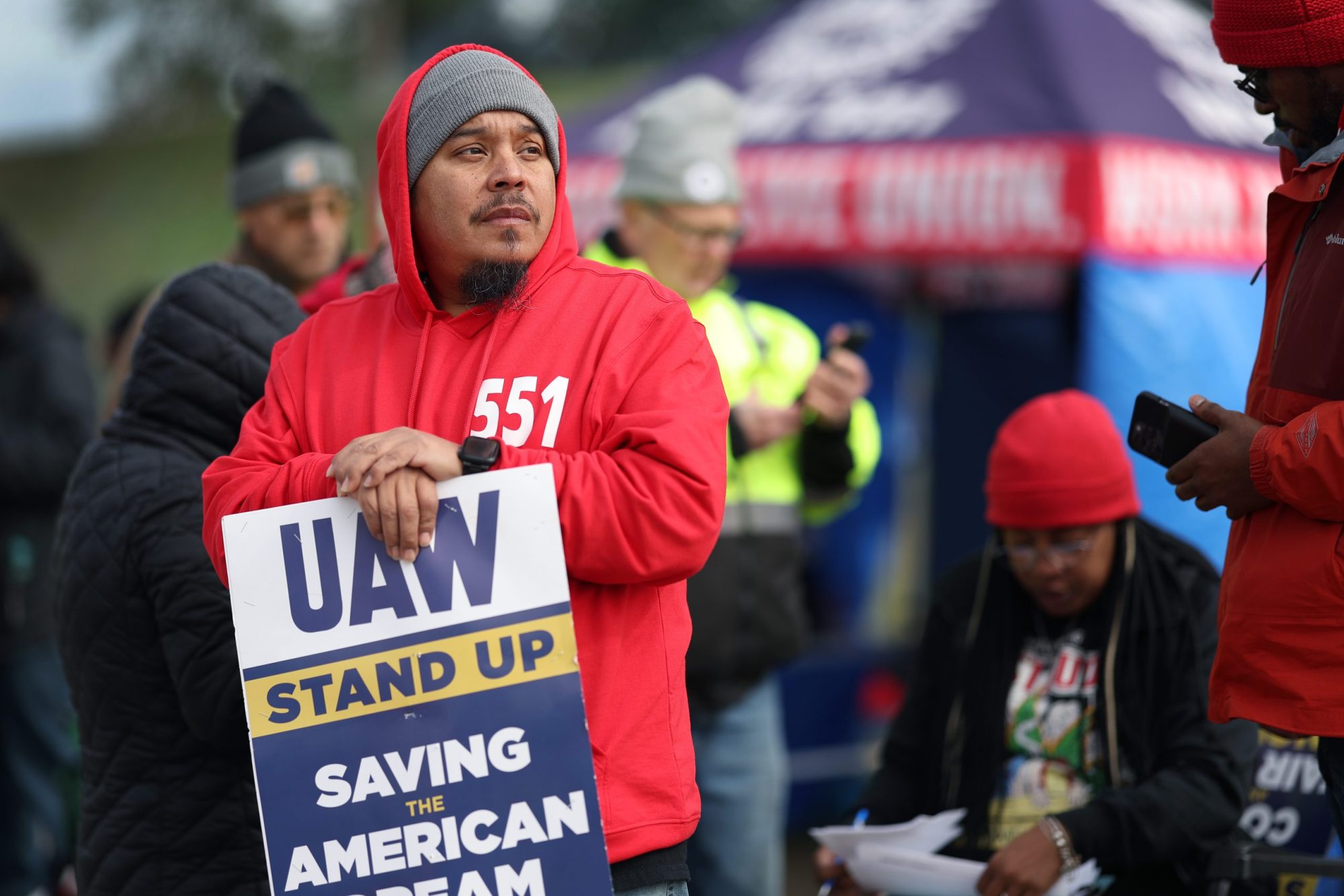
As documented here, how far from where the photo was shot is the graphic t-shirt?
9.27ft

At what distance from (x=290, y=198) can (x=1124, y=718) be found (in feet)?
8.00

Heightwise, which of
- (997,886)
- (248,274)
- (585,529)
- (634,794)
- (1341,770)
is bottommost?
(997,886)

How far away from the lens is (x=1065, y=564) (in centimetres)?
287

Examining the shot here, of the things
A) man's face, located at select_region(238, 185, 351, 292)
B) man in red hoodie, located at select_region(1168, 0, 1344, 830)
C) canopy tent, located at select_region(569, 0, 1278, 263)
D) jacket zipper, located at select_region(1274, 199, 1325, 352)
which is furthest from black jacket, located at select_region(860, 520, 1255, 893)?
canopy tent, located at select_region(569, 0, 1278, 263)

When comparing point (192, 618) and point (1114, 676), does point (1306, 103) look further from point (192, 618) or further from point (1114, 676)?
point (192, 618)

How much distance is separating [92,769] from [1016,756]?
1.67 m

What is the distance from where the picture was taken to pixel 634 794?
1.93 metres

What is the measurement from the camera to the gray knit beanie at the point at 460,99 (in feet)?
6.93

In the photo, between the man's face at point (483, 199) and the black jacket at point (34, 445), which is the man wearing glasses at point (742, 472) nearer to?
the man's face at point (483, 199)

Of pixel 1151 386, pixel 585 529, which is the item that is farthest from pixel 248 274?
pixel 1151 386

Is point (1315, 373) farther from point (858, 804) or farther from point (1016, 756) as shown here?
point (858, 804)

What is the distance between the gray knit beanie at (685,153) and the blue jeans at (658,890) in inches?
82.4

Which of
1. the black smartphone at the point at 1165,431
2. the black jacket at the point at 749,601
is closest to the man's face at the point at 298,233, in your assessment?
the black jacket at the point at 749,601

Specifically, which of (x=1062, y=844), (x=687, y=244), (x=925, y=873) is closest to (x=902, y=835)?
(x=925, y=873)
